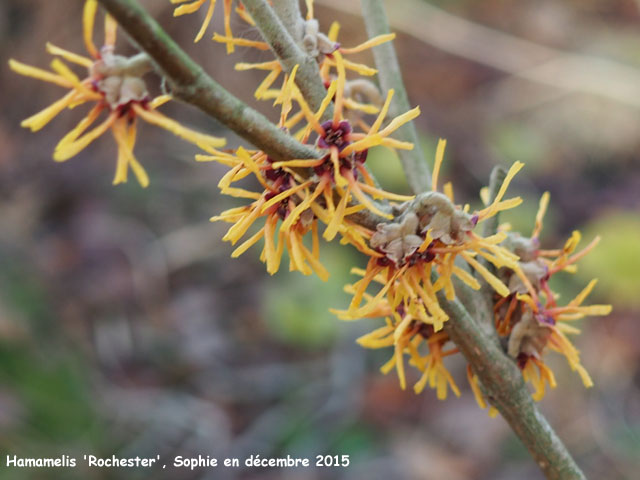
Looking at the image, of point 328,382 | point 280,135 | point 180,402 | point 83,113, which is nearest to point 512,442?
point 328,382

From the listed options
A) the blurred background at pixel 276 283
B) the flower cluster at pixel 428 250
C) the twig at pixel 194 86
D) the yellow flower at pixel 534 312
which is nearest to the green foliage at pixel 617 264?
the blurred background at pixel 276 283

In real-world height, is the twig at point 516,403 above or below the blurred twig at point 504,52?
below

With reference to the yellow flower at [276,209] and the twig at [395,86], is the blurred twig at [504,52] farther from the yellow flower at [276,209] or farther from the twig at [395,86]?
the yellow flower at [276,209]

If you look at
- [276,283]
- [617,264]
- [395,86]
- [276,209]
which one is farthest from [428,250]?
[617,264]

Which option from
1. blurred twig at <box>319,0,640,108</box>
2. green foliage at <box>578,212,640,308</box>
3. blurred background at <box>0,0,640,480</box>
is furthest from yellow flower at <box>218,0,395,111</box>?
blurred twig at <box>319,0,640,108</box>

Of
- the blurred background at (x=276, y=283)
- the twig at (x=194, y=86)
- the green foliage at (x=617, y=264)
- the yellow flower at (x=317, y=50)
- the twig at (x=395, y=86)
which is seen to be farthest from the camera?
the green foliage at (x=617, y=264)

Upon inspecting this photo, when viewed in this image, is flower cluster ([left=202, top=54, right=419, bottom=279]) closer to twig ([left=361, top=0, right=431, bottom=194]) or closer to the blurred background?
twig ([left=361, top=0, right=431, bottom=194])
